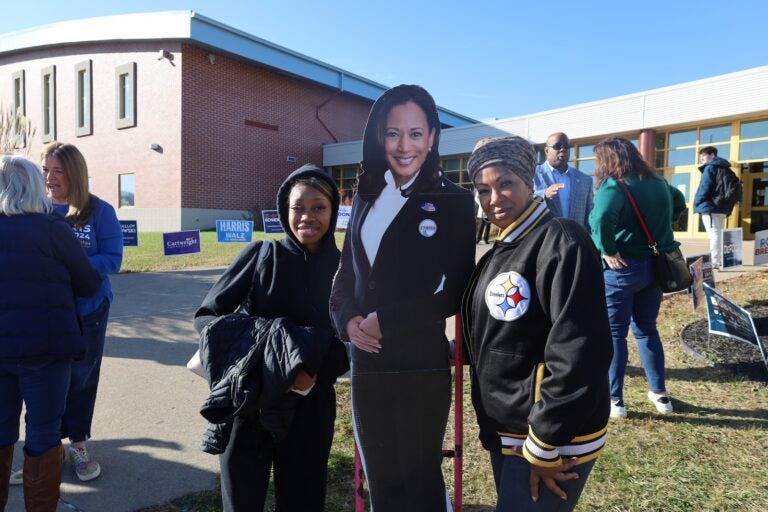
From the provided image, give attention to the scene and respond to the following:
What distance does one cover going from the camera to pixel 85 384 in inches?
123

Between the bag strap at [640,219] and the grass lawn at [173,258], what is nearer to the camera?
the bag strap at [640,219]

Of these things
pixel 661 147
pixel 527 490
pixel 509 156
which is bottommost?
pixel 527 490

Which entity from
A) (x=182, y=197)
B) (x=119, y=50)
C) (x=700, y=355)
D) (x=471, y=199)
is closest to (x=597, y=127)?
(x=700, y=355)

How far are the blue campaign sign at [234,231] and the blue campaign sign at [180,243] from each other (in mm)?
1374

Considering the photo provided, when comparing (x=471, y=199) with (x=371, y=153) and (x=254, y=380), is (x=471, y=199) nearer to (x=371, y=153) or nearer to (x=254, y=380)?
(x=371, y=153)

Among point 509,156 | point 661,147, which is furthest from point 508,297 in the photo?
point 661,147

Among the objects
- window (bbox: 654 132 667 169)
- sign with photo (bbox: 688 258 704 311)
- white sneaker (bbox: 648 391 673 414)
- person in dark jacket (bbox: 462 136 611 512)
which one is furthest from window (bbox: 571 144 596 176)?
person in dark jacket (bbox: 462 136 611 512)

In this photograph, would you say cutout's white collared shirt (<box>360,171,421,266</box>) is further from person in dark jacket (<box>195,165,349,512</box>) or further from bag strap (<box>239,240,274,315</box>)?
bag strap (<box>239,240,274,315</box>)

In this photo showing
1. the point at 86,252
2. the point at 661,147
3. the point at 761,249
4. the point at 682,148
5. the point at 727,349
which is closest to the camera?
the point at 86,252

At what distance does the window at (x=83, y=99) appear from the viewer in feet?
77.9

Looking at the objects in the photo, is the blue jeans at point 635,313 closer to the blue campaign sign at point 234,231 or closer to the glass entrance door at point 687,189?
the blue campaign sign at point 234,231

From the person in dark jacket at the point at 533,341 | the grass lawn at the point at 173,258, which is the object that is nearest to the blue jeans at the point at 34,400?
the person in dark jacket at the point at 533,341

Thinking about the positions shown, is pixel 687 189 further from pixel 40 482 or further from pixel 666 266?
pixel 40 482

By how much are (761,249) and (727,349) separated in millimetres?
3296
